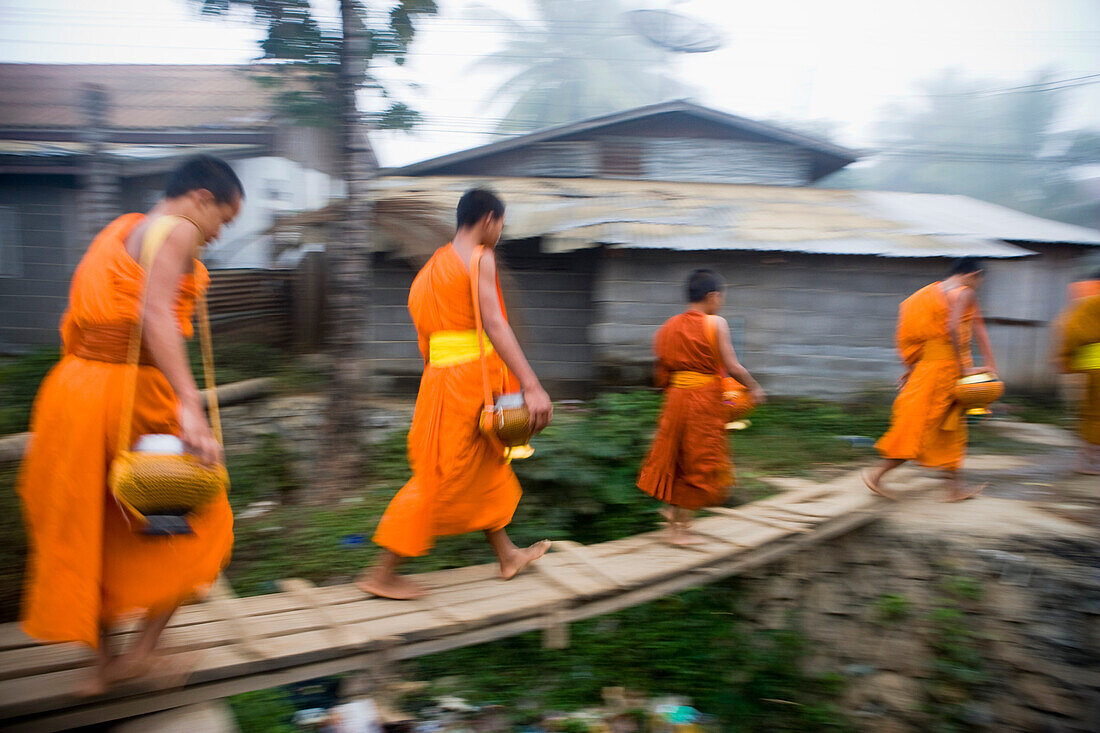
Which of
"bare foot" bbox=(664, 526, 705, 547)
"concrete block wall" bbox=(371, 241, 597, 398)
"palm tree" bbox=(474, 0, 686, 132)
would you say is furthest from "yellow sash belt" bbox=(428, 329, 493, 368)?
"palm tree" bbox=(474, 0, 686, 132)

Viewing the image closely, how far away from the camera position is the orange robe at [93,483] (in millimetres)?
2051

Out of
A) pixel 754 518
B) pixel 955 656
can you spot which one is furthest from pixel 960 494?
pixel 754 518

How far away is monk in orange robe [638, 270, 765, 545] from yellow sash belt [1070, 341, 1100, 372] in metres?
2.77

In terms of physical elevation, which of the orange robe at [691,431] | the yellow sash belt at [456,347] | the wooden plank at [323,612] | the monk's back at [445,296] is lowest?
the wooden plank at [323,612]

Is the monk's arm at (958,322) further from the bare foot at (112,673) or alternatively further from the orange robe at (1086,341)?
the bare foot at (112,673)

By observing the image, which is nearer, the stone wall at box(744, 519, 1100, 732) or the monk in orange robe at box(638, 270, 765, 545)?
the stone wall at box(744, 519, 1100, 732)

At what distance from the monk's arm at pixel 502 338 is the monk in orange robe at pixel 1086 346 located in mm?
4349

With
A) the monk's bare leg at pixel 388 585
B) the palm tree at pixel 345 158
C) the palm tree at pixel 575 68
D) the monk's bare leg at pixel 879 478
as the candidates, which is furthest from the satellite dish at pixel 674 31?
the monk's bare leg at pixel 388 585

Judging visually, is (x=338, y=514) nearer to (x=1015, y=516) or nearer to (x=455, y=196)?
(x=1015, y=516)

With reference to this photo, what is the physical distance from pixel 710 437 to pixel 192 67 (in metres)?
11.9

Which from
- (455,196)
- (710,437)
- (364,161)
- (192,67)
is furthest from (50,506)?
(192,67)

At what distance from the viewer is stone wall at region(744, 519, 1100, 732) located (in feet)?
12.0

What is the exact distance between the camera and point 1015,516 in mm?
4305

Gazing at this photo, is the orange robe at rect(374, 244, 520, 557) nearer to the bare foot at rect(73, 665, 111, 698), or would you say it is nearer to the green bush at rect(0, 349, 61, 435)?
the bare foot at rect(73, 665, 111, 698)
